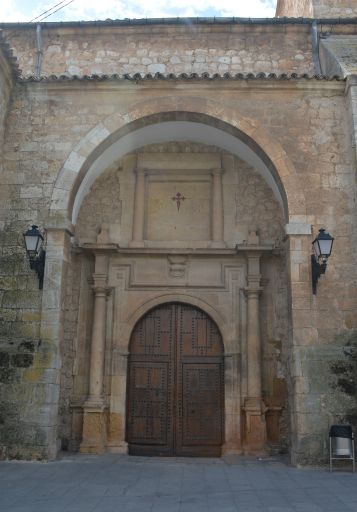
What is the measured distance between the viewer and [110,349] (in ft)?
25.6

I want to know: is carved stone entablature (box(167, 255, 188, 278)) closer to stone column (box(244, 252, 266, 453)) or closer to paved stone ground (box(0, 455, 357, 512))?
stone column (box(244, 252, 266, 453))

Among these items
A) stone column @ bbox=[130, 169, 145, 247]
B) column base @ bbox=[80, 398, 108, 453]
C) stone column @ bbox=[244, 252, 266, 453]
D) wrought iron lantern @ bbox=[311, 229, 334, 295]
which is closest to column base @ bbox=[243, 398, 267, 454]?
stone column @ bbox=[244, 252, 266, 453]

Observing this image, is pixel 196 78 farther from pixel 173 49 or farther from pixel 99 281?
pixel 99 281

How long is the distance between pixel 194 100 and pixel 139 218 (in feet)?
6.50

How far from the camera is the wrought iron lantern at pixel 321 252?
6.44 meters

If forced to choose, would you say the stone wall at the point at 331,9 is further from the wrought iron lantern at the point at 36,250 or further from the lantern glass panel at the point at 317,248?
the wrought iron lantern at the point at 36,250

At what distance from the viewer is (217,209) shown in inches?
324

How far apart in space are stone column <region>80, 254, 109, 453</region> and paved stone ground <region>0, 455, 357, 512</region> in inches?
19.5

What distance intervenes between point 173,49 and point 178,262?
4.06 m

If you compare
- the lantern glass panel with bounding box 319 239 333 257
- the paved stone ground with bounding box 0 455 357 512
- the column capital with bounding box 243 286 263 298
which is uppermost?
the lantern glass panel with bounding box 319 239 333 257

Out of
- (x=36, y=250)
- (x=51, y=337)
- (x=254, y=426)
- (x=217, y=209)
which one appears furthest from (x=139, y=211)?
(x=254, y=426)

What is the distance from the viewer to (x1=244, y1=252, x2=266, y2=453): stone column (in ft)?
24.0

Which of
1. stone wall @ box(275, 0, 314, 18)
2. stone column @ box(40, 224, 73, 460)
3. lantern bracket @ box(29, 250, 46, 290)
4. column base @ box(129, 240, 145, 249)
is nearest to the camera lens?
stone column @ box(40, 224, 73, 460)

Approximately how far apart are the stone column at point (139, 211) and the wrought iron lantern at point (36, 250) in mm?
1605
